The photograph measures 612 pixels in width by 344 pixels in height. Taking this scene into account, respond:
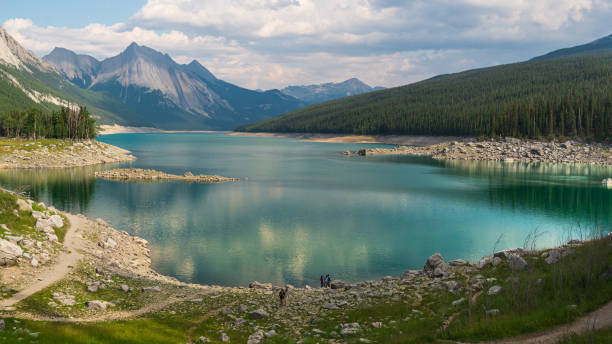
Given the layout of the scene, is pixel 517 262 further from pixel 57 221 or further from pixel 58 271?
pixel 57 221

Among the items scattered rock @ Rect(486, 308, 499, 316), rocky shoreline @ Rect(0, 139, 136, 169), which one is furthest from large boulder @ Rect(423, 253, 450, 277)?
rocky shoreline @ Rect(0, 139, 136, 169)

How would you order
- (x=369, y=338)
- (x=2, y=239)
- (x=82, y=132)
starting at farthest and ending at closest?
(x=82, y=132)
(x=2, y=239)
(x=369, y=338)

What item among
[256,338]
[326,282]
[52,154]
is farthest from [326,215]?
[52,154]

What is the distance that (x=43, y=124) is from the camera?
5128 inches

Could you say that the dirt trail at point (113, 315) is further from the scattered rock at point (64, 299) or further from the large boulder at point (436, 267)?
the large boulder at point (436, 267)

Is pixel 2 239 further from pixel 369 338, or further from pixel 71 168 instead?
pixel 71 168

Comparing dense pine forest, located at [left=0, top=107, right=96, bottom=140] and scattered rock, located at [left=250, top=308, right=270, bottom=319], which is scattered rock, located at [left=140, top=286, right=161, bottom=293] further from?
dense pine forest, located at [left=0, top=107, right=96, bottom=140]

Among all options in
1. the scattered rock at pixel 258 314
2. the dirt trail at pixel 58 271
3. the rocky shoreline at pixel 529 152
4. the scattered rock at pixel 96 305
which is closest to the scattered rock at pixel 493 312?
the scattered rock at pixel 258 314

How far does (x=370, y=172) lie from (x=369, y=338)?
94.3m

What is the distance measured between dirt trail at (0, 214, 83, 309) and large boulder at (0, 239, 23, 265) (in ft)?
6.70

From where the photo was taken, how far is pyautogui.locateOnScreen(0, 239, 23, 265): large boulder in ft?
89.4

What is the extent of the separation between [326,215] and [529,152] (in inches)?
4495

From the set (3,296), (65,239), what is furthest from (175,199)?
(3,296)

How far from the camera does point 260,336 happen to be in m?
20.8
